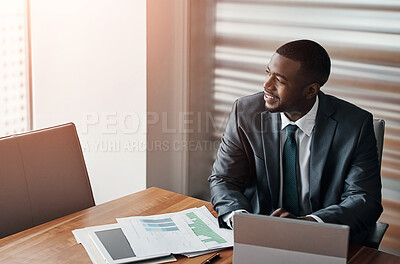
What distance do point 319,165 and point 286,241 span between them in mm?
633

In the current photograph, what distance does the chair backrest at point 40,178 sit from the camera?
1687 mm

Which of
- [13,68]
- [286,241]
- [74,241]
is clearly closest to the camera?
[286,241]

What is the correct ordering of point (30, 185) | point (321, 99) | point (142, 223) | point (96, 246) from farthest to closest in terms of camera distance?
point (321, 99)
point (30, 185)
point (142, 223)
point (96, 246)

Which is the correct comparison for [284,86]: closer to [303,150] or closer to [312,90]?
[312,90]

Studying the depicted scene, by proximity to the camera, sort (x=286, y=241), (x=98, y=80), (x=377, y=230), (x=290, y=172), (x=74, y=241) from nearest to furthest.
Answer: (x=286, y=241)
(x=74, y=241)
(x=377, y=230)
(x=290, y=172)
(x=98, y=80)

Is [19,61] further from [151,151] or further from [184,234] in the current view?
[184,234]

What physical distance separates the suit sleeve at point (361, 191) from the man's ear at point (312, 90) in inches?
7.5

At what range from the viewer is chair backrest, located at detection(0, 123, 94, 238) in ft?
5.53

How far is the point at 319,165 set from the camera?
1.76 m

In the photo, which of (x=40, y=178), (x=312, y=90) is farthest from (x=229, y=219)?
(x=40, y=178)

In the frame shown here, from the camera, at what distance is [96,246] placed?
1.44 meters

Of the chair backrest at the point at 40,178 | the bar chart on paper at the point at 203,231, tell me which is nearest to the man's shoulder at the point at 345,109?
the bar chart on paper at the point at 203,231

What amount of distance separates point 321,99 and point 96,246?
0.93 metres

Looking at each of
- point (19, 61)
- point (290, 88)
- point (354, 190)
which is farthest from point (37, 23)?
point (354, 190)
